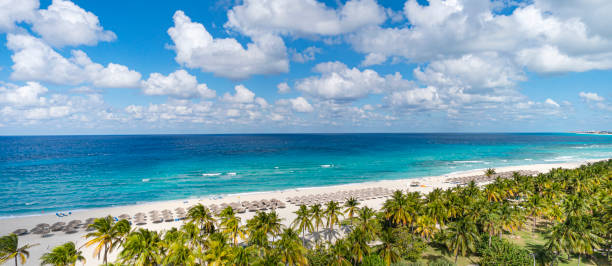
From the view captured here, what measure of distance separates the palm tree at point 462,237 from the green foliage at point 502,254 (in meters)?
2.19

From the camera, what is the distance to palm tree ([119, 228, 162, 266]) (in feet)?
86.9

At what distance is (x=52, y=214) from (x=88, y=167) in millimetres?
71632

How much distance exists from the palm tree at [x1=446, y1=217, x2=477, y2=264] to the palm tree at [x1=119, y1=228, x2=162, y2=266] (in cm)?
3733

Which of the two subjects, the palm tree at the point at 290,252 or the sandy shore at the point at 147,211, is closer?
the palm tree at the point at 290,252

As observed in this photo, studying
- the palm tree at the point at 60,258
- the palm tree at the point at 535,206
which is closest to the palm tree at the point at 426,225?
the palm tree at the point at 535,206

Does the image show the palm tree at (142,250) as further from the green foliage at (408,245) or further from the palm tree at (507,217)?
the palm tree at (507,217)

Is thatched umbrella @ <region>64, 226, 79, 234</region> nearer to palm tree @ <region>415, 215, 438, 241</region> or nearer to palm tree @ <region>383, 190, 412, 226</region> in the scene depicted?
palm tree @ <region>383, 190, 412, 226</region>

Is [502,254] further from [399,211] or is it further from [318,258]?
[318,258]

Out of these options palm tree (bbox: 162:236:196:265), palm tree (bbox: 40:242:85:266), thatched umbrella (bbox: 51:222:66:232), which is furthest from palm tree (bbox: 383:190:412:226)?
thatched umbrella (bbox: 51:222:66:232)

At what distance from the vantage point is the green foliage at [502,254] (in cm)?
3575

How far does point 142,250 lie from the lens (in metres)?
27.2

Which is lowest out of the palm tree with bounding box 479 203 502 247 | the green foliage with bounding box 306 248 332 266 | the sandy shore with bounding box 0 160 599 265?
the sandy shore with bounding box 0 160 599 265

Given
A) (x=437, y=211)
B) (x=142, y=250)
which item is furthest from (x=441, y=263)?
(x=142, y=250)

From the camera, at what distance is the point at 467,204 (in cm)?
4559
